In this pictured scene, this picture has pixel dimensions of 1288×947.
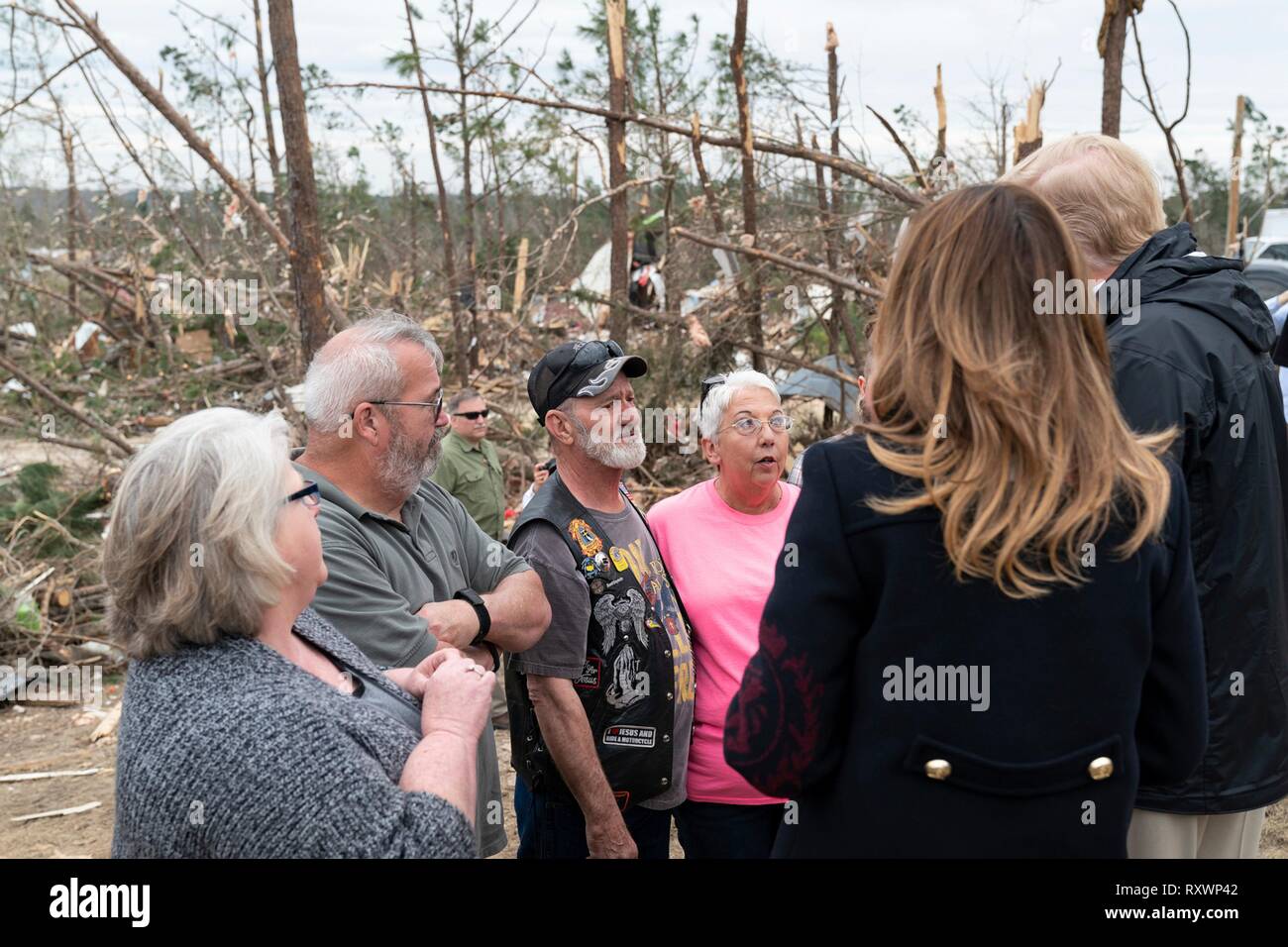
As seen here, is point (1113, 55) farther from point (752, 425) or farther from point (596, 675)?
point (596, 675)

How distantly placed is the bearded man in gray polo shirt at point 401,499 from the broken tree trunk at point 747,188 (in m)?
6.31

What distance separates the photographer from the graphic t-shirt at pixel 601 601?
290 centimetres

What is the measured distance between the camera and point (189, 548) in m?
1.82

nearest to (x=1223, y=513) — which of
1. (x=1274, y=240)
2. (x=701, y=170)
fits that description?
(x=701, y=170)

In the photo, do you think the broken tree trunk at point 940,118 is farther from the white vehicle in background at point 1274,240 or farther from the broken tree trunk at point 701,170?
the white vehicle in background at point 1274,240

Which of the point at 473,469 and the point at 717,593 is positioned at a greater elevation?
the point at 473,469

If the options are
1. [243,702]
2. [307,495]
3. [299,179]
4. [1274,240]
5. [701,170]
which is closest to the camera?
[243,702]

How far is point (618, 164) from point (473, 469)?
3289mm

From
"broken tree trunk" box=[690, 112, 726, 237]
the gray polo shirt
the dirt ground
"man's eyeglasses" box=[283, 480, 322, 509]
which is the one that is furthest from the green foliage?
"man's eyeglasses" box=[283, 480, 322, 509]

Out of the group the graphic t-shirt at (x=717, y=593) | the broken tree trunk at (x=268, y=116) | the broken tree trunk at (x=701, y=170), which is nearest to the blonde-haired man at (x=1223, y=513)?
the graphic t-shirt at (x=717, y=593)

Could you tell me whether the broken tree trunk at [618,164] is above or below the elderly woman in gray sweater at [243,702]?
above

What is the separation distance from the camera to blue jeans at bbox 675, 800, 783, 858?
296 centimetres
